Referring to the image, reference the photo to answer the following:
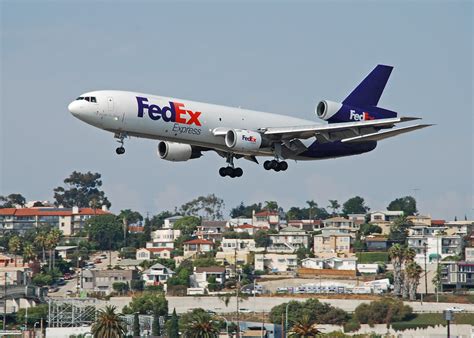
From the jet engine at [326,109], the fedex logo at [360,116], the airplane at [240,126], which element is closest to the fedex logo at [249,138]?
the airplane at [240,126]

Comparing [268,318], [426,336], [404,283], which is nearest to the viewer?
[426,336]

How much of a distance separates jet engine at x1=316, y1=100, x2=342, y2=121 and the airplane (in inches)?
2.7

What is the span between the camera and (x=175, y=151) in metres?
87.8

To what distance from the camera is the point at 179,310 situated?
159625 millimetres

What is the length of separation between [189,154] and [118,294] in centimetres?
9266

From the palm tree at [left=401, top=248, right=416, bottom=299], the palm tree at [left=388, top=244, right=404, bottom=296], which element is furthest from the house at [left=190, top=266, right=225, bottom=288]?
the palm tree at [left=401, top=248, right=416, bottom=299]

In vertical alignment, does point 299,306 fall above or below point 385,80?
below

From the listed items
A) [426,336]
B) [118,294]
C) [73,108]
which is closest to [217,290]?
[118,294]

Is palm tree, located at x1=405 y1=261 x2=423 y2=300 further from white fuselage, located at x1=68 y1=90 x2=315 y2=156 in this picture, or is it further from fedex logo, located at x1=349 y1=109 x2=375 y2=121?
white fuselage, located at x1=68 y1=90 x2=315 y2=156

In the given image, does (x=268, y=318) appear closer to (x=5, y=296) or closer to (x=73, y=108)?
(x=5, y=296)

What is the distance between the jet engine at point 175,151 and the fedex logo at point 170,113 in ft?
17.2

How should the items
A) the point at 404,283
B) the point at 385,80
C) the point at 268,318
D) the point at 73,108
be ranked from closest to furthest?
1. the point at 73,108
2. the point at 385,80
3. the point at 268,318
4. the point at 404,283

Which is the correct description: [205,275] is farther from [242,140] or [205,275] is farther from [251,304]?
[242,140]

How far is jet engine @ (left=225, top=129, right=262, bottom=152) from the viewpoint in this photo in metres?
84.0
